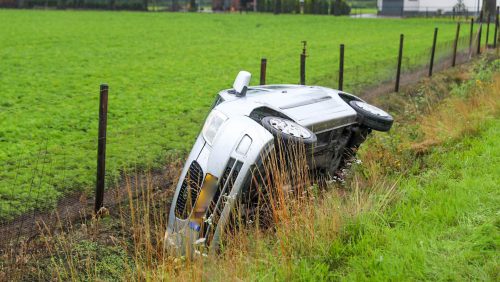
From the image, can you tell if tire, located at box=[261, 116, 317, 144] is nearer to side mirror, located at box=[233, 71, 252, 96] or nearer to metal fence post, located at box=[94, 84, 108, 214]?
side mirror, located at box=[233, 71, 252, 96]

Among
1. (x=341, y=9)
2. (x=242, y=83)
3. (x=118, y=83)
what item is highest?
(x=242, y=83)

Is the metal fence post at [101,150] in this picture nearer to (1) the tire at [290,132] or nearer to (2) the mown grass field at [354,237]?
(2) the mown grass field at [354,237]

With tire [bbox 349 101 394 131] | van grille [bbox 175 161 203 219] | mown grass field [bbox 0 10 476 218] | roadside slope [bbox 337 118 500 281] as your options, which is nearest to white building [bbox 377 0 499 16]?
mown grass field [bbox 0 10 476 218]

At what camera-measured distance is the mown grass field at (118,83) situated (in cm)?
802

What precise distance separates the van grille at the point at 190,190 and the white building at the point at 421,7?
59.4m

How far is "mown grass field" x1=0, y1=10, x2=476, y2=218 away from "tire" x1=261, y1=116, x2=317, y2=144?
6.26ft

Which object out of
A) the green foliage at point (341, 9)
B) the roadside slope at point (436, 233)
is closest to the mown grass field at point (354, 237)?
the roadside slope at point (436, 233)

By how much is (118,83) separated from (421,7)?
173 feet

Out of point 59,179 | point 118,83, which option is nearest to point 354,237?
point 59,179

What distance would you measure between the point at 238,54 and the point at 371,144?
15.9 m

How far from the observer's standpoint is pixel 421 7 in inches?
2475

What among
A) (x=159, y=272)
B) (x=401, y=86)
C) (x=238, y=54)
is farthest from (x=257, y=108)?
(x=238, y=54)

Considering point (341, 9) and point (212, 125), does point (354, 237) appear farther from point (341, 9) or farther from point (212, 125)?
point (341, 9)

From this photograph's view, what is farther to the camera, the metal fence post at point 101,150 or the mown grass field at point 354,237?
the metal fence post at point 101,150
